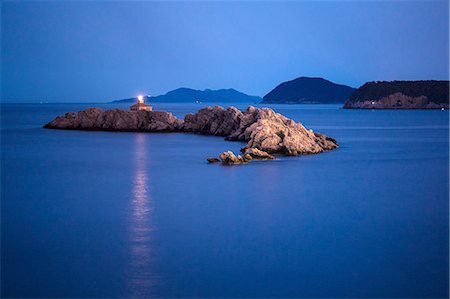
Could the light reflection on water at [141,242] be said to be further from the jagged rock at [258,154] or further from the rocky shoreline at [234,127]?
the rocky shoreline at [234,127]

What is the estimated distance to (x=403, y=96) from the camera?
134 meters

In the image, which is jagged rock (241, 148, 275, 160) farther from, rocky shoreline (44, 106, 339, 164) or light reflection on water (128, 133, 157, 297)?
light reflection on water (128, 133, 157, 297)

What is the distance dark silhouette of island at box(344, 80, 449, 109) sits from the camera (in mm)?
130625

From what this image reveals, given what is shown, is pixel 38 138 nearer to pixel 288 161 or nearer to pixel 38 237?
pixel 288 161

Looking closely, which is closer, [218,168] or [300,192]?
[300,192]

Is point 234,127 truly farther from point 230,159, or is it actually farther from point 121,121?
point 230,159

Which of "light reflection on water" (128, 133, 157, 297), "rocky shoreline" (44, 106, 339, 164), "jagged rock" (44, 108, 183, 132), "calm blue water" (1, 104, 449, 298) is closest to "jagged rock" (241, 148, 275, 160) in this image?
"rocky shoreline" (44, 106, 339, 164)

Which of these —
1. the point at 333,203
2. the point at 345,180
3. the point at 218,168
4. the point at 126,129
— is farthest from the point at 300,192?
the point at 126,129

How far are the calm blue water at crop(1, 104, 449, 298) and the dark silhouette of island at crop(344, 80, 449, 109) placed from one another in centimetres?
11374

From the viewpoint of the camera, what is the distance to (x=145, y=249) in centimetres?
1014

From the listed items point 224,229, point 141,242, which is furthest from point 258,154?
point 141,242

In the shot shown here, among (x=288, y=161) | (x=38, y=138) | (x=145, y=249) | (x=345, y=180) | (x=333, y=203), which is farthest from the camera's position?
(x=38, y=138)

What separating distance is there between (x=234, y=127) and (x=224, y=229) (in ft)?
78.2

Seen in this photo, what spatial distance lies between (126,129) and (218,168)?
22.3m
